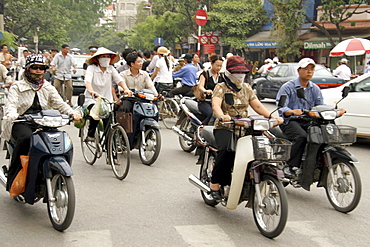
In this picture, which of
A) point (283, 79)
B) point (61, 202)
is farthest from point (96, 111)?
point (283, 79)

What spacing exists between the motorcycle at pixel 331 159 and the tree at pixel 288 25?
23.2 metres

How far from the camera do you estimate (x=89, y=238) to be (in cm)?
472

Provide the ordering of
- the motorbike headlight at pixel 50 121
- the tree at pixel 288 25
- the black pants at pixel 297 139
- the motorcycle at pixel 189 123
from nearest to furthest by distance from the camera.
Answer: the motorbike headlight at pixel 50 121 < the black pants at pixel 297 139 < the motorcycle at pixel 189 123 < the tree at pixel 288 25

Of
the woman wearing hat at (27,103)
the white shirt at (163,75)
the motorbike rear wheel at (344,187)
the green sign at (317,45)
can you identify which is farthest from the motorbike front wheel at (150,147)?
the green sign at (317,45)

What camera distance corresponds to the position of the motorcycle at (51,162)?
4.76m

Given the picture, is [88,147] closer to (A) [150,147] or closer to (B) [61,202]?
(A) [150,147]

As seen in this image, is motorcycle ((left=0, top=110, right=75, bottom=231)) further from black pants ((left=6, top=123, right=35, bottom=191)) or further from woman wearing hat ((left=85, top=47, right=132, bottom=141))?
woman wearing hat ((left=85, top=47, right=132, bottom=141))

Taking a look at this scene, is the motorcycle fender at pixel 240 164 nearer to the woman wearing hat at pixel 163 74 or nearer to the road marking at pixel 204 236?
the road marking at pixel 204 236

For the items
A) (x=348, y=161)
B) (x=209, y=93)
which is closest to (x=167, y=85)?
(x=209, y=93)

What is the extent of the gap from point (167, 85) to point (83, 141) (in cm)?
557

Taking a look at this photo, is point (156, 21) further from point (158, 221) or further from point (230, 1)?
point (158, 221)

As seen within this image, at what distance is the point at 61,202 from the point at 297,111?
2786mm

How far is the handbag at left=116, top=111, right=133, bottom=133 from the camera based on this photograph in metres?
7.48

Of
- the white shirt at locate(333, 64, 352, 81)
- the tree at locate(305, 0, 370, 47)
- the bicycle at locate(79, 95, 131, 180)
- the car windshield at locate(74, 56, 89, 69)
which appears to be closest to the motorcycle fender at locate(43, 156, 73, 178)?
the bicycle at locate(79, 95, 131, 180)
